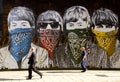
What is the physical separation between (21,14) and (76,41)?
12.0ft

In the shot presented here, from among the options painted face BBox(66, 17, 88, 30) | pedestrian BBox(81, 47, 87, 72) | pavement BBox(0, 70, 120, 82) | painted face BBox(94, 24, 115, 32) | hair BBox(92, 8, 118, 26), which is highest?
hair BBox(92, 8, 118, 26)

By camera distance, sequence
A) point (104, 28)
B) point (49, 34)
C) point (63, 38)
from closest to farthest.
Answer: point (49, 34) → point (63, 38) → point (104, 28)

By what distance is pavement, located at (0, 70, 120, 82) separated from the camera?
63.5 ft

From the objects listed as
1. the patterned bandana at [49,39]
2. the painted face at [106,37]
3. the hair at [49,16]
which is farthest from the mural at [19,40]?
the painted face at [106,37]

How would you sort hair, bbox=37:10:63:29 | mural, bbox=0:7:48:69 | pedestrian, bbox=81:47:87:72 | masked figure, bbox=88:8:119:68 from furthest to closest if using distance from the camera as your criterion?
masked figure, bbox=88:8:119:68, hair, bbox=37:10:63:29, mural, bbox=0:7:48:69, pedestrian, bbox=81:47:87:72

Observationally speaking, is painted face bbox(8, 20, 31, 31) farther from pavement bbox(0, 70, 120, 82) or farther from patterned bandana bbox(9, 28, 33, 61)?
pavement bbox(0, 70, 120, 82)

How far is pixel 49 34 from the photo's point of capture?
24.1 m

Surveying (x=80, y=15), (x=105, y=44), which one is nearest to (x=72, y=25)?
(x=80, y=15)

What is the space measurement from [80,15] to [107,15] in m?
1.65

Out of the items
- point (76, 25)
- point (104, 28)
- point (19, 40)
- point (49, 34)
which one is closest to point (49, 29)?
point (49, 34)

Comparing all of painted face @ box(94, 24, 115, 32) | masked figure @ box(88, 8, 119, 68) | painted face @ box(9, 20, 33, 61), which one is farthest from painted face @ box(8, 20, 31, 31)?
painted face @ box(94, 24, 115, 32)

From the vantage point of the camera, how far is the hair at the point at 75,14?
24.2 meters

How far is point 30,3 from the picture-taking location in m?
23.9

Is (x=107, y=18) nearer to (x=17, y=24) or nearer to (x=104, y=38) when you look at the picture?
(x=104, y=38)
